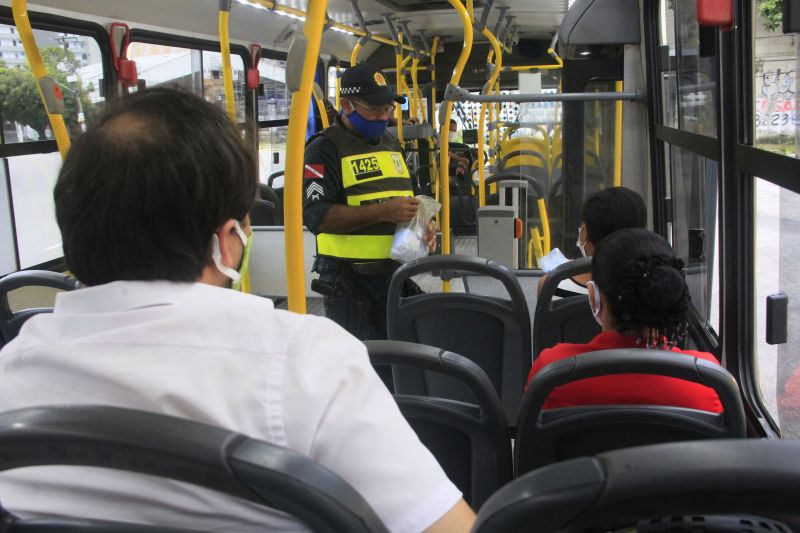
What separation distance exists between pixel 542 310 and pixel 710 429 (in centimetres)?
109

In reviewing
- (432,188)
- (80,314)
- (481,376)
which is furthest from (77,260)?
(432,188)

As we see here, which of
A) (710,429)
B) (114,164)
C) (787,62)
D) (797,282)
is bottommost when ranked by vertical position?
(710,429)

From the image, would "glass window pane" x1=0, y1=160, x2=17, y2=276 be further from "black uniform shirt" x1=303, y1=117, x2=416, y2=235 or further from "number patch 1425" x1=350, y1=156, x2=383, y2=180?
"number patch 1425" x1=350, y1=156, x2=383, y2=180

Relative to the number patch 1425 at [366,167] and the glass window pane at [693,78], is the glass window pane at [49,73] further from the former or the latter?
the glass window pane at [693,78]

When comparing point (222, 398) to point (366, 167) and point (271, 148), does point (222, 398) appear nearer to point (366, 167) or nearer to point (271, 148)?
point (366, 167)

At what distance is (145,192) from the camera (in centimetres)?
83

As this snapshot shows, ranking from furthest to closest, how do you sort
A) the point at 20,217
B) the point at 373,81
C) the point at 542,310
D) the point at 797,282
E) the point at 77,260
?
the point at 20,217, the point at 373,81, the point at 542,310, the point at 797,282, the point at 77,260

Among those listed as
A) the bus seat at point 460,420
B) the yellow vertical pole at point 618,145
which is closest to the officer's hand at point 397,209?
the bus seat at point 460,420

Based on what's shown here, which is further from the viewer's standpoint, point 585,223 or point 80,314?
point 585,223

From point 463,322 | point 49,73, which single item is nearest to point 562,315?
point 463,322

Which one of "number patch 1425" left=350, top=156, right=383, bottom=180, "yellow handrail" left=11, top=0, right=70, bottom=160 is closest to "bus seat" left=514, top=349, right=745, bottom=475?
"number patch 1425" left=350, top=156, right=383, bottom=180

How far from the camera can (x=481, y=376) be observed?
1.32m

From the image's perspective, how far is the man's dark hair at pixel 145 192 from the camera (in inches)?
32.8

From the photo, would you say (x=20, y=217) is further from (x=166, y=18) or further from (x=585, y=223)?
(x=585, y=223)
